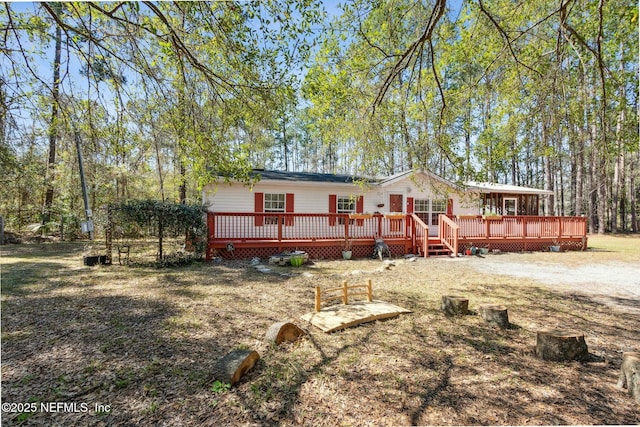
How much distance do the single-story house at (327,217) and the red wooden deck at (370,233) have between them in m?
0.03

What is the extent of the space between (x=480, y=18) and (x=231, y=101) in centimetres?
491

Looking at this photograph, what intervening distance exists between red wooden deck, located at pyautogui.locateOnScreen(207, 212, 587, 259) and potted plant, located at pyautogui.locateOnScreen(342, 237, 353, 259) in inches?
3.0

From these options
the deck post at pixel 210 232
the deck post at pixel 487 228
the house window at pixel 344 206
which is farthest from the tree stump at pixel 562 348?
the house window at pixel 344 206

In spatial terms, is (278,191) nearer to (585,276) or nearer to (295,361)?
(295,361)

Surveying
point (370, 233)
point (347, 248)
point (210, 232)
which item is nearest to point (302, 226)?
A: point (347, 248)

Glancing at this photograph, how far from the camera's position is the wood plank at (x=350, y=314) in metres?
3.96

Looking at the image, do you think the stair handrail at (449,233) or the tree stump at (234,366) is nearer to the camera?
the tree stump at (234,366)

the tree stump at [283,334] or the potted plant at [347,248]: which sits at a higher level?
the potted plant at [347,248]

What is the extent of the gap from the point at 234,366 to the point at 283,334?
0.90 m

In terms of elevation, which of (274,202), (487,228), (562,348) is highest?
(274,202)

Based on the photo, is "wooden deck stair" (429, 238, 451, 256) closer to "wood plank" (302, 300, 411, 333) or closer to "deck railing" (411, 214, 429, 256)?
"deck railing" (411, 214, 429, 256)

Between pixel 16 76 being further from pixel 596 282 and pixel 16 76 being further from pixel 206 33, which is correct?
pixel 596 282

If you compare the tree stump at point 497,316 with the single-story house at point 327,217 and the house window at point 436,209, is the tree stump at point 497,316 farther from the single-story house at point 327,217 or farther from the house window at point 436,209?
the house window at point 436,209

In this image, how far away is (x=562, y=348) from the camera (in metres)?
3.06
